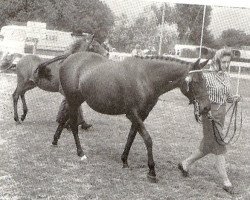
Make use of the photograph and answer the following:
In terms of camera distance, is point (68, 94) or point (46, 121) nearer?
point (68, 94)

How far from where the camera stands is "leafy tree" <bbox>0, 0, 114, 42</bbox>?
2030 inches

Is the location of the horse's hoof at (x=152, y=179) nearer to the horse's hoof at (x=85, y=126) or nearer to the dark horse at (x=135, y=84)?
the dark horse at (x=135, y=84)

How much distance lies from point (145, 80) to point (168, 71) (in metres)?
0.38

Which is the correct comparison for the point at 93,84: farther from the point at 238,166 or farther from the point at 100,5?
the point at 100,5

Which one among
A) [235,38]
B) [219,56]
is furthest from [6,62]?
[235,38]

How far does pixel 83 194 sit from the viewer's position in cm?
560

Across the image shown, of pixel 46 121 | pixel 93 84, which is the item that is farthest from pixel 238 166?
pixel 46 121

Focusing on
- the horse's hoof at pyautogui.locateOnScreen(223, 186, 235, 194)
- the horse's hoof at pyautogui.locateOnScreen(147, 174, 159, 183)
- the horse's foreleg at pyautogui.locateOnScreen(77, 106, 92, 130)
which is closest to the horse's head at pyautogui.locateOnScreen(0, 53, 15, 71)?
the horse's foreleg at pyautogui.locateOnScreen(77, 106, 92, 130)

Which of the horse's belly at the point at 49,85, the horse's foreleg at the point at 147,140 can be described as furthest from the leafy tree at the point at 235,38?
the horse's foreleg at the point at 147,140

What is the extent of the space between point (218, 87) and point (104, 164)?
2389 millimetres

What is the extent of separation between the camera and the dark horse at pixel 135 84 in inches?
252

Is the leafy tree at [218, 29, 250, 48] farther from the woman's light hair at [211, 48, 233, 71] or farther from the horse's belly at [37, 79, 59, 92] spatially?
the woman's light hair at [211, 48, 233, 71]

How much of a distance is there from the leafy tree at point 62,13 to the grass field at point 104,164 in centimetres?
3769

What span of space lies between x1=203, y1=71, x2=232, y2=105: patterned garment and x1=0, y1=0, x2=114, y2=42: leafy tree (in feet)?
137
